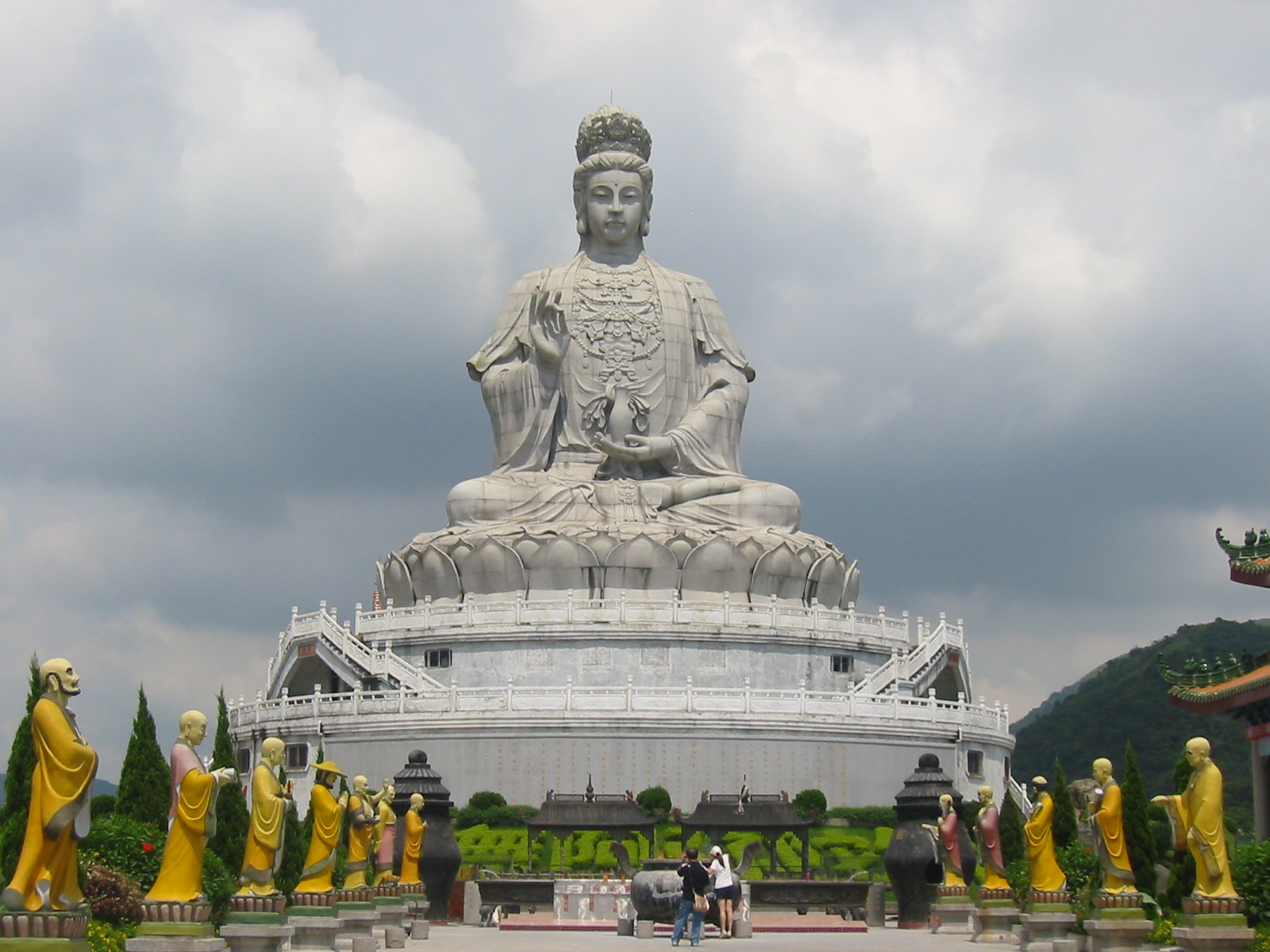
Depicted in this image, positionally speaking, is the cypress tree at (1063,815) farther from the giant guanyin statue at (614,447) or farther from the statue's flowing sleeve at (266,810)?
the giant guanyin statue at (614,447)

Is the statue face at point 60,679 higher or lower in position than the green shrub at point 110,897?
higher

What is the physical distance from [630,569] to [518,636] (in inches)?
118

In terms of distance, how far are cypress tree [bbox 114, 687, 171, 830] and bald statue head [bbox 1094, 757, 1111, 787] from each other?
340 inches

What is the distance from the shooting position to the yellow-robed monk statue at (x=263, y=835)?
1246cm

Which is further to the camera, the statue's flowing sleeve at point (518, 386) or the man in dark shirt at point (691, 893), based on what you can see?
the statue's flowing sleeve at point (518, 386)

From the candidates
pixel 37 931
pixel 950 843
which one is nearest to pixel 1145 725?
pixel 950 843

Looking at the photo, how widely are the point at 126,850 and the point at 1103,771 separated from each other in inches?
305

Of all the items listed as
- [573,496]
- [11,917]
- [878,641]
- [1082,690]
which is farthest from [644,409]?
[1082,690]

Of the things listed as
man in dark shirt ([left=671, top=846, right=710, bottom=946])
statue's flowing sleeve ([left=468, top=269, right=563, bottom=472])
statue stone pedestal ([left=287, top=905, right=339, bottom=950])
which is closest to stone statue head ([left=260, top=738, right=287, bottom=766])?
statue stone pedestal ([left=287, top=905, right=339, bottom=950])

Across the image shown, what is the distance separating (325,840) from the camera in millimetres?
14094

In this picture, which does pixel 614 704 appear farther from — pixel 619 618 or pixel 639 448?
pixel 639 448

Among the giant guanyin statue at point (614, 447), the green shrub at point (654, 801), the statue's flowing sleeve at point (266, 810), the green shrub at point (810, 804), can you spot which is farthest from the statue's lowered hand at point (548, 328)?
the statue's flowing sleeve at point (266, 810)

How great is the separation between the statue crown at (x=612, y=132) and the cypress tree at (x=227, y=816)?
19.7 m

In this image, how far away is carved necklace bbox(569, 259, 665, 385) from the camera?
115ft
